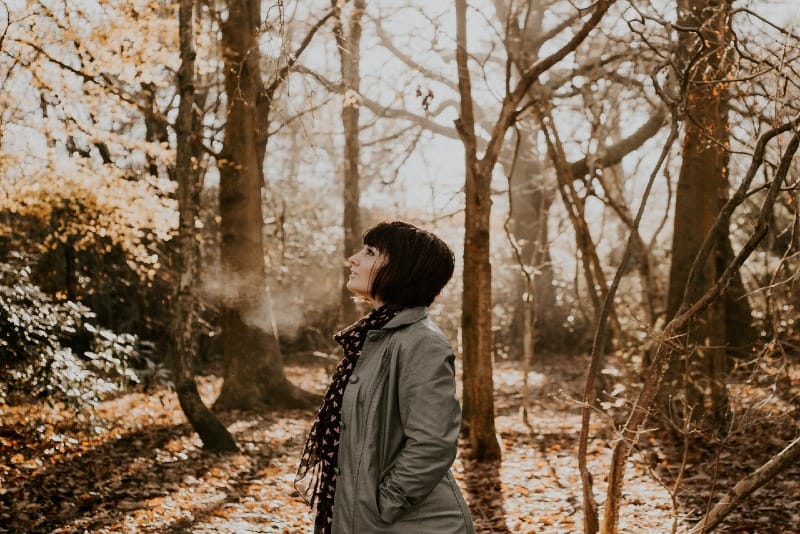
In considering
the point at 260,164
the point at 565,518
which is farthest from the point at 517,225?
the point at 565,518

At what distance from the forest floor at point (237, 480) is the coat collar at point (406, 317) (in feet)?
7.41

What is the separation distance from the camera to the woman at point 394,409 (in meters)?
2.42

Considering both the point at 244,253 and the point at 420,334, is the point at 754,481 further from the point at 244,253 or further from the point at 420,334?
the point at 244,253

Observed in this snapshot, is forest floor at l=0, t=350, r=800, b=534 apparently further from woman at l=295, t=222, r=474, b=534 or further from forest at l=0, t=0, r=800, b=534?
woman at l=295, t=222, r=474, b=534

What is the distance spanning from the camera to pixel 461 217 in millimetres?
22172

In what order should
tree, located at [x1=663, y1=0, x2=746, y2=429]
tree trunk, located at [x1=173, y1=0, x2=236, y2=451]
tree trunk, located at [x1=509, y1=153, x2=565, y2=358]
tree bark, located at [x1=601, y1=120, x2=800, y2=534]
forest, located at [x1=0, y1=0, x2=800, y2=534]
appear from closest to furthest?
1. tree bark, located at [x1=601, y1=120, x2=800, y2=534]
2. forest, located at [x1=0, y1=0, x2=800, y2=534]
3. tree trunk, located at [x1=173, y1=0, x2=236, y2=451]
4. tree, located at [x1=663, y1=0, x2=746, y2=429]
5. tree trunk, located at [x1=509, y1=153, x2=565, y2=358]

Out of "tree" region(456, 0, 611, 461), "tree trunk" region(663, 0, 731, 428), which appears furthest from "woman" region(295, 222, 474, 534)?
"tree trunk" region(663, 0, 731, 428)

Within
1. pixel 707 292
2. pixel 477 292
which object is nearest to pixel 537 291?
pixel 477 292

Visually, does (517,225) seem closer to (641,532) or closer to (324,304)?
(324,304)

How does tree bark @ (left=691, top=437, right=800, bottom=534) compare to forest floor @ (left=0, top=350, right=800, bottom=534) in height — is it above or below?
above

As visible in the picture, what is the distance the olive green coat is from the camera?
2.41m

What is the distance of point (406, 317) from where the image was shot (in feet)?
8.55

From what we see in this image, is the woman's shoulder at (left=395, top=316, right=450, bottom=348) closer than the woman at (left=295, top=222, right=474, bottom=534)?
No

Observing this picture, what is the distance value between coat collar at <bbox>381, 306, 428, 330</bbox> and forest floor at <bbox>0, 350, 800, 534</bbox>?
7.41ft
